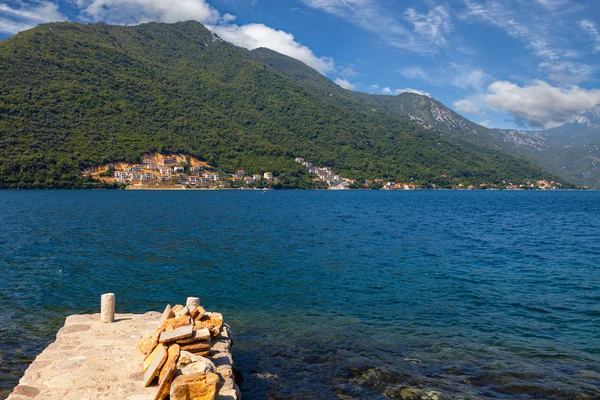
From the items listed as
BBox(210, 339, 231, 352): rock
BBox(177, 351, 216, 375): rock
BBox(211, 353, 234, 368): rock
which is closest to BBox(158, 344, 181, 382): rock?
BBox(177, 351, 216, 375): rock

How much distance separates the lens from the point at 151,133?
197250mm

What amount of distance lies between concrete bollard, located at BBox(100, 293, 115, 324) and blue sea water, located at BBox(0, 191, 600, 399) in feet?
9.13

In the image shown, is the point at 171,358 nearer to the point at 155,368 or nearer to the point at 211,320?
the point at 155,368

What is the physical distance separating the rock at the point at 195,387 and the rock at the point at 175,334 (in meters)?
1.76

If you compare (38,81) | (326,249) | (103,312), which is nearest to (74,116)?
(38,81)

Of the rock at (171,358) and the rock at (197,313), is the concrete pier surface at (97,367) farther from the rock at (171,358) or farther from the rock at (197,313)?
the rock at (197,313)

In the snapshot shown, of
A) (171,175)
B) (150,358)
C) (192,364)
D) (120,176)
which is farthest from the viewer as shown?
(171,175)

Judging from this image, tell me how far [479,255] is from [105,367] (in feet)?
114

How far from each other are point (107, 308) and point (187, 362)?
6212 millimetres

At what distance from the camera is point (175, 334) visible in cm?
1146

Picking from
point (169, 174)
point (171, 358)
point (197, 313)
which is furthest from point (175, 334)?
point (169, 174)

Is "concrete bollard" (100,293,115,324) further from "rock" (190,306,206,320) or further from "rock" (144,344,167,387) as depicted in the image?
"rock" (144,344,167,387)

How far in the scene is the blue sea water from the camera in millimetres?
14055

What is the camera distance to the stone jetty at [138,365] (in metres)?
9.88
